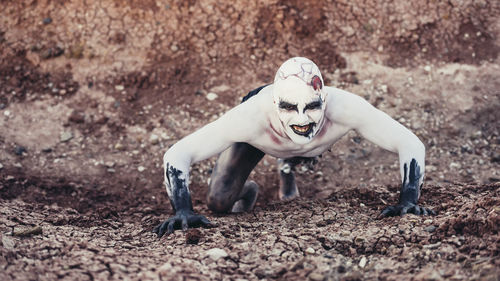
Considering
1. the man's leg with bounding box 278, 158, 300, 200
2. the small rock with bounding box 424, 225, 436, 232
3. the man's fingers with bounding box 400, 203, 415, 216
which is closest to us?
the small rock with bounding box 424, 225, 436, 232

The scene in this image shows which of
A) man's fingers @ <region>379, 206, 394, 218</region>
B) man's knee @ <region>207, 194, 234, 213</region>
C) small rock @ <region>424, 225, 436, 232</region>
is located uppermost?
man's knee @ <region>207, 194, 234, 213</region>

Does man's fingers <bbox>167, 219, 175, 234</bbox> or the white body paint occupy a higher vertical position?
the white body paint

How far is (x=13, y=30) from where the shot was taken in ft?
21.6

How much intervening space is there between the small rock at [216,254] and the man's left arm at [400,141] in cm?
123

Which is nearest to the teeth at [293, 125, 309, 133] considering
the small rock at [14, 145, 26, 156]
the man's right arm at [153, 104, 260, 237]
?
the man's right arm at [153, 104, 260, 237]

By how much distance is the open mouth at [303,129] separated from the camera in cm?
370

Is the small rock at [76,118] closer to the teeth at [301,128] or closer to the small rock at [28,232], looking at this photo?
the small rock at [28,232]

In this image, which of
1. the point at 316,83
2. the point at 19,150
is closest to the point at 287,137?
the point at 316,83

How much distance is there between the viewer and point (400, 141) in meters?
3.86

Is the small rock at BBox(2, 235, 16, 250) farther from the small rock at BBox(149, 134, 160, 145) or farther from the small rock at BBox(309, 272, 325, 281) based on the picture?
the small rock at BBox(149, 134, 160, 145)

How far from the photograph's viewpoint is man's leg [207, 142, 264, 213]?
4.45 m

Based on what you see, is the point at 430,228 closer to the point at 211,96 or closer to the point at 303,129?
the point at 303,129

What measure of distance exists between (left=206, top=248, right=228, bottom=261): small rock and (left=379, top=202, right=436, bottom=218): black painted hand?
3.86 feet

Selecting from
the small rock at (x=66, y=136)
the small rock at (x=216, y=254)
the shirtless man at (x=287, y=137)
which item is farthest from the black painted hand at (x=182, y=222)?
the small rock at (x=66, y=136)
